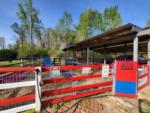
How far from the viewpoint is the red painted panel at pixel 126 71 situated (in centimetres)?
548

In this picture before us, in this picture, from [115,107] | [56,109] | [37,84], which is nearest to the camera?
[37,84]

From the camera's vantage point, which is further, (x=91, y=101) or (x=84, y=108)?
(x=91, y=101)

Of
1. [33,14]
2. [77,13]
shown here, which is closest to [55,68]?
[33,14]

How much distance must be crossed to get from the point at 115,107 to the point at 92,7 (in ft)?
99.6

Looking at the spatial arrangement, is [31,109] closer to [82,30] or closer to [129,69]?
[129,69]

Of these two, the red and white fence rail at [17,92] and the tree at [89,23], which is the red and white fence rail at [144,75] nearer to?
the red and white fence rail at [17,92]

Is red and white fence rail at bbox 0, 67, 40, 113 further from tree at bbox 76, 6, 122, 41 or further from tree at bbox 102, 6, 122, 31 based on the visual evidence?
tree at bbox 102, 6, 122, 31

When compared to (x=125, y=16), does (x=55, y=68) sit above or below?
below

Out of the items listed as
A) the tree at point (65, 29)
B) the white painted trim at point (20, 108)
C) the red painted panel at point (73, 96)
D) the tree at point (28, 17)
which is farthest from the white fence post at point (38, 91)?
the tree at point (65, 29)

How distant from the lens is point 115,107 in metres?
4.45

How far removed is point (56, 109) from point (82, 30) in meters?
29.4

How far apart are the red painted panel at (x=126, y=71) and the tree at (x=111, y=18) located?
26314 mm

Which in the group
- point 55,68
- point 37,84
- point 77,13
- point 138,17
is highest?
point 77,13

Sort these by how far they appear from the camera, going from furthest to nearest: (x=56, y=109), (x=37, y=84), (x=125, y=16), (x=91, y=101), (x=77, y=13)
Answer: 1. (x=77, y=13)
2. (x=125, y=16)
3. (x=91, y=101)
4. (x=56, y=109)
5. (x=37, y=84)
